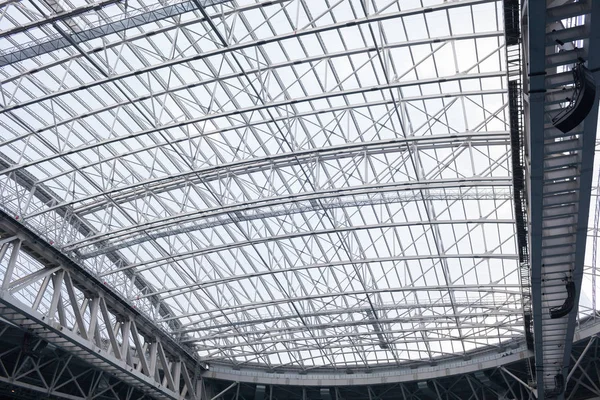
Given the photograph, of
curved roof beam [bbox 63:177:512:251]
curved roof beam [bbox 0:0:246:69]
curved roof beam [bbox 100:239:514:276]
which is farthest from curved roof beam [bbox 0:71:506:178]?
curved roof beam [bbox 100:239:514:276]

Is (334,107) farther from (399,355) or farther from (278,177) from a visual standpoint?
(399,355)

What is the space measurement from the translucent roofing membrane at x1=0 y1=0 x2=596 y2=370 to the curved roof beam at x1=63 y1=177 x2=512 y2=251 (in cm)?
12

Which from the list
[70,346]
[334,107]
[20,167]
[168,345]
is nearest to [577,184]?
[334,107]

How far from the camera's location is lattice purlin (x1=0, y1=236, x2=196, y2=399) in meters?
33.0

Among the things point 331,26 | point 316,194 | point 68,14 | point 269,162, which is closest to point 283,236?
point 316,194

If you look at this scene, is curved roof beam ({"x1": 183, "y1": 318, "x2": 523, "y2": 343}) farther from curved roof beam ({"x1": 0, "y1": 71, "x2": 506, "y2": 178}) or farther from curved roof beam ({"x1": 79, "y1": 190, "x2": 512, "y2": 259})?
curved roof beam ({"x1": 0, "y1": 71, "x2": 506, "y2": 178})

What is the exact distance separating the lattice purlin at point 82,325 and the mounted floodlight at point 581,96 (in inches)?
1037

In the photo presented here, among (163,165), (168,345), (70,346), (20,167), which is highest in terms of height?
(163,165)

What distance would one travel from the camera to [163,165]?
118ft

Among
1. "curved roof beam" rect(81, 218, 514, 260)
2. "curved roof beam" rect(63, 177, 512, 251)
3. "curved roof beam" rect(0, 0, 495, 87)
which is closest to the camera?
"curved roof beam" rect(0, 0, 495, 87)

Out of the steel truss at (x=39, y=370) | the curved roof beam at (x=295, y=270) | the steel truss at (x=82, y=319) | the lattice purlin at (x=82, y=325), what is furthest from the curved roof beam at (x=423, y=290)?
the steel truss at (x=39, y=370)

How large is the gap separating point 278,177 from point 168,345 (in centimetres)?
1754

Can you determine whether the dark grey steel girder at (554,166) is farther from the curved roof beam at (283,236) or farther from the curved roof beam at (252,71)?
the curved roof beam at (283,236)

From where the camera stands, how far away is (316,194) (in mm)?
32875
